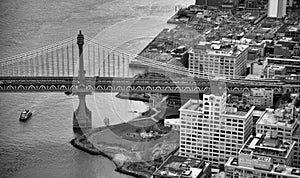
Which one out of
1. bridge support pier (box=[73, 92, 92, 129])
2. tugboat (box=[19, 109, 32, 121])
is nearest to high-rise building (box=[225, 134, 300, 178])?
bridge support pier (box=[73, 92, 92, 129])

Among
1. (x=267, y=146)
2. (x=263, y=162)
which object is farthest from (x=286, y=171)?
(x=267, y=146)

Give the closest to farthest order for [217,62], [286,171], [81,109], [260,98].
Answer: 1. [286,171]
2. [81,109]
3. [260,98]
4. [217,62]

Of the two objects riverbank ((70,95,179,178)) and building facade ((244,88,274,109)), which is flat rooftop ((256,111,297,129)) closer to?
riverbank ((70,95,179,178))

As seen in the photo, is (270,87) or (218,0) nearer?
(270,87)

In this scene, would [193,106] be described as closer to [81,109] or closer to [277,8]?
[81,109]

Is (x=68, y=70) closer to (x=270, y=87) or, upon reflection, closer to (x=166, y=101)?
(x=166, y=101)

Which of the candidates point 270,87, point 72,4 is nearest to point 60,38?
point 72,4
